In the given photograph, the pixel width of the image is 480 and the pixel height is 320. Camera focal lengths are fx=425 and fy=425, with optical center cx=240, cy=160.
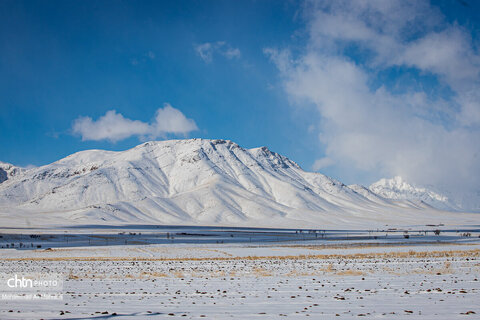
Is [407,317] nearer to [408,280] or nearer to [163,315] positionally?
[163,315]

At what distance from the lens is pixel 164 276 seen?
2669cm

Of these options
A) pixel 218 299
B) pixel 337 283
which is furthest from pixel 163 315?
pixel 337 283

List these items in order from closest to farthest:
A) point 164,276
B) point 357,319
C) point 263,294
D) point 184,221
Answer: point 357,319
point 263,294
point 164,276
point 184,221

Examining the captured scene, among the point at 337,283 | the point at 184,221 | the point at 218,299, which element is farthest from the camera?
the point at 184,221

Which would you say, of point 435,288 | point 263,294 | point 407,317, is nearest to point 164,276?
point 263,294

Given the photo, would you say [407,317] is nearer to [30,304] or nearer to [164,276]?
[30,304]

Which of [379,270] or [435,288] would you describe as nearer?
[435,288]

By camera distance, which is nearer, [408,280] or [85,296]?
[85,296]

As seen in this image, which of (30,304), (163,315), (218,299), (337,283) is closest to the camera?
(163,315)

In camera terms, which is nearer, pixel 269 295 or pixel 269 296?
pixel 269 296

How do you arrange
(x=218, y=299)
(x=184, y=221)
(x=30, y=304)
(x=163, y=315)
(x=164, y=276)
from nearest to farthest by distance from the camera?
(x=163, y=315) < (x=30, y=304) < (x=218, y=299) < (x=164, y=276) < (x=184, y=221)

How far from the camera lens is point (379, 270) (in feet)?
89.8

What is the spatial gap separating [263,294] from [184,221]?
Answer: 181 m

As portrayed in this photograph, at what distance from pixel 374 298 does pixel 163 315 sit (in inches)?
314
